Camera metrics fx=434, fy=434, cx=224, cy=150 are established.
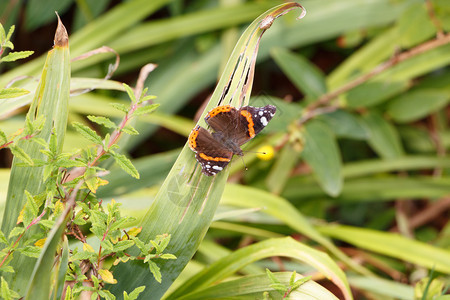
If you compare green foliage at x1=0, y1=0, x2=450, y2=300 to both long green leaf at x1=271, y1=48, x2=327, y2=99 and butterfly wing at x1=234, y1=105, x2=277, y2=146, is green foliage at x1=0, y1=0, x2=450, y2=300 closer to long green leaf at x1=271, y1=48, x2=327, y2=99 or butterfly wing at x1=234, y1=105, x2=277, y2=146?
long green leaf at x1=271, y1=48, x2=327, y2=99

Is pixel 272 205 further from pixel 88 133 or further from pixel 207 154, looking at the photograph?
pixel 88 133

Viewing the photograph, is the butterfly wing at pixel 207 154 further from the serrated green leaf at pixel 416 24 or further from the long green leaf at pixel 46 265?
the serrated green leaf at pixel 416 24

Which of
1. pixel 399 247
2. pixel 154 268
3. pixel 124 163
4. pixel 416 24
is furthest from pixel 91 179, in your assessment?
pixel 416 24

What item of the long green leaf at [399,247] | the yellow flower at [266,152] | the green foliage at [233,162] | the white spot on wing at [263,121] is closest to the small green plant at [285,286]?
the green foliage at [233,162]

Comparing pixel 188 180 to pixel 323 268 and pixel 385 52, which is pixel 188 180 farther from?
pixel 385 52

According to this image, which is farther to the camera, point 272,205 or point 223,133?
point 272,205

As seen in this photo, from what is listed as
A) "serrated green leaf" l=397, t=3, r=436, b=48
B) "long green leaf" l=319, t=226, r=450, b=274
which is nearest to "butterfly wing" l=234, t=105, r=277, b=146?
"long green leaf" l=319, t=226, r=450, b=274

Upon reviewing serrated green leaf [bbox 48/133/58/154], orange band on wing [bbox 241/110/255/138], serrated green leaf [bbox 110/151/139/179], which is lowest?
serrated green leaf [bbox 48/133/58/154]
